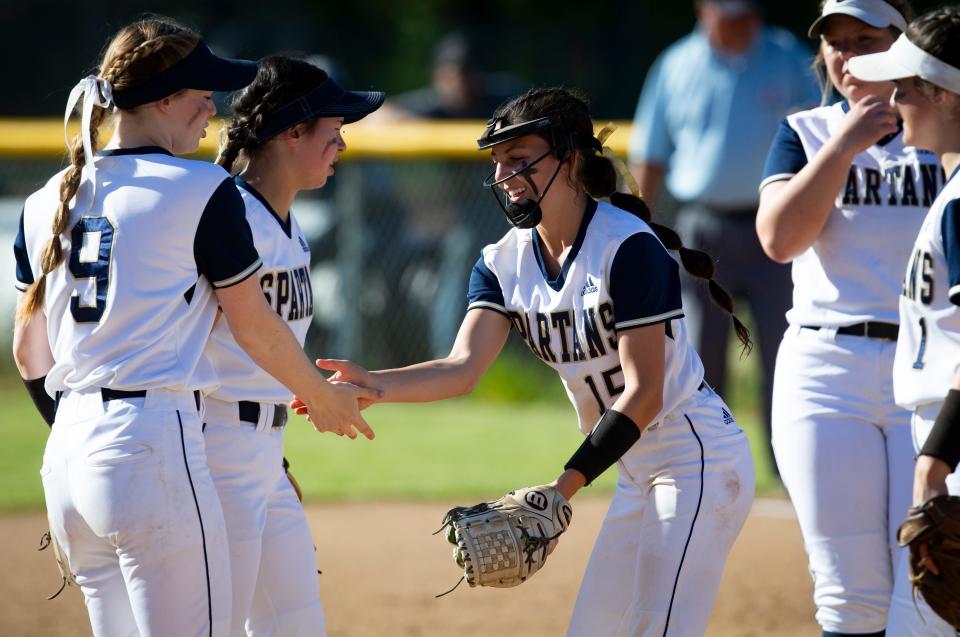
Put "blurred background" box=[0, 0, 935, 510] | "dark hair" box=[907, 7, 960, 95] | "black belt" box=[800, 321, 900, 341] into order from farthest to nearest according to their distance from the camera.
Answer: "blurred background" box=[0, 0, 935, 510] → "black belt" box=[800, 321, 900, 341] → "dark hair" box=[907, 7, 960, 95]

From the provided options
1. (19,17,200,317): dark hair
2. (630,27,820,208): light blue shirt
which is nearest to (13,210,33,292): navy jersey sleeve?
(19,17,200,317): dark hair

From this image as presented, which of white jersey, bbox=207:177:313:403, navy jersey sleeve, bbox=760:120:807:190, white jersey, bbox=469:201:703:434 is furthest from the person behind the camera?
navy jersey sleeve, bbox=760:120:807:190

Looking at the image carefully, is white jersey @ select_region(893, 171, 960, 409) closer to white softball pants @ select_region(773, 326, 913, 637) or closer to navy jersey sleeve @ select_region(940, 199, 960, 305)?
navy jersey sleeve @ select_region(940, 199, 960, 305)

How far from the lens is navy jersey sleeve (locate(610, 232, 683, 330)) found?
308 cm

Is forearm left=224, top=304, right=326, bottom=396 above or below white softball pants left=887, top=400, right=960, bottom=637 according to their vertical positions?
above

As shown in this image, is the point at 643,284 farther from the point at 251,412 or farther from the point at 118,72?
the point at 118,72

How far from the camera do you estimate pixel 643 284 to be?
3.09m

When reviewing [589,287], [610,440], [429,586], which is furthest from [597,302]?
[429,586]

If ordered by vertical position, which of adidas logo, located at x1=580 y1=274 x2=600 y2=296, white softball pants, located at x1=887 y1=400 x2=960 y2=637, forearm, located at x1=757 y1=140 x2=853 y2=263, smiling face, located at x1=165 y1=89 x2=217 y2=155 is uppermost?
smiling face, located at x1=165 y1=89 x2=217 y2=155

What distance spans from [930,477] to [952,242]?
47 centimetres

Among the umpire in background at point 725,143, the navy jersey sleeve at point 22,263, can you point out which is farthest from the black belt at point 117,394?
the umpire in background at point 725,143

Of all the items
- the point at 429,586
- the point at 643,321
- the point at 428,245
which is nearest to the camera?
the point at 643,321

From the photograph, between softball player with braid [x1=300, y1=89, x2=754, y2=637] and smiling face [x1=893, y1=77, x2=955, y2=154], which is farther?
softball player with braid [x1=300, y1=89, x2=754, y2=637]

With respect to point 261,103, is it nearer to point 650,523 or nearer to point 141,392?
point 141,392
